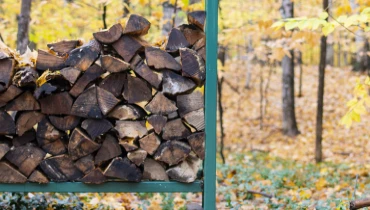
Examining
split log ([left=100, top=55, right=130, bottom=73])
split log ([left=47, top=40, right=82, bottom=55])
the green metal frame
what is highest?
split log ([left=47, top=40, right=82, bottom=55])

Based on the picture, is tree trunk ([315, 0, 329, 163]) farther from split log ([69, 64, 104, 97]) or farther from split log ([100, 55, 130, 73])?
split log ([69, 64, 104, 97])

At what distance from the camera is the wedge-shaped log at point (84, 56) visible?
157 inches

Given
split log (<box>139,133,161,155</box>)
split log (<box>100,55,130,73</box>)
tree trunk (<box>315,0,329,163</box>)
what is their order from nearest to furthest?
1. split log (<box>100,55,130,73</box>)
2. split log (<box>139,133,161,155</box>)
3. tree trunk (<box>315,0,329,163</box>)

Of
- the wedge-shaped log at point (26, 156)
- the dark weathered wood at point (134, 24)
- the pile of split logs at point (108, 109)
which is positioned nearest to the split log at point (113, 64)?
the pile of split logs at point (108, 109)

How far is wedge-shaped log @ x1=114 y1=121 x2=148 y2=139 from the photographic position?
4.07m

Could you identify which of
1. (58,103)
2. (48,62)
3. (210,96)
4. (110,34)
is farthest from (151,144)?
(48,62)

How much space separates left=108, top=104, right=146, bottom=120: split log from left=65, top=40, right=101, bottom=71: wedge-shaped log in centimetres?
44

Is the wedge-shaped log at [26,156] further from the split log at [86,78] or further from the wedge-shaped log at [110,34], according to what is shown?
the wedge-shaped log at [110,34]

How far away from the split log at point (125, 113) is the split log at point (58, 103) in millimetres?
360

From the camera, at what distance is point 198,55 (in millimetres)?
4109

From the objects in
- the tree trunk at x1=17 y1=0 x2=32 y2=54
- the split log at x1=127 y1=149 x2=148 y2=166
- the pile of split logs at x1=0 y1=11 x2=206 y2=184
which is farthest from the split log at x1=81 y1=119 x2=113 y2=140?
the tree trunk at x1=17 y1=0 x2=32 y2=54

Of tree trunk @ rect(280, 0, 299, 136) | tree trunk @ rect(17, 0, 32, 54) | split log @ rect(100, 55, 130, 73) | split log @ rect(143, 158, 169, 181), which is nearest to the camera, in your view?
split log @ rect(100, 55, 130, 73)

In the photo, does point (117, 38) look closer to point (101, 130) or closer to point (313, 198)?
point (101, 130)

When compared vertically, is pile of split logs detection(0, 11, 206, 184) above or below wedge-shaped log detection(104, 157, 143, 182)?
above
